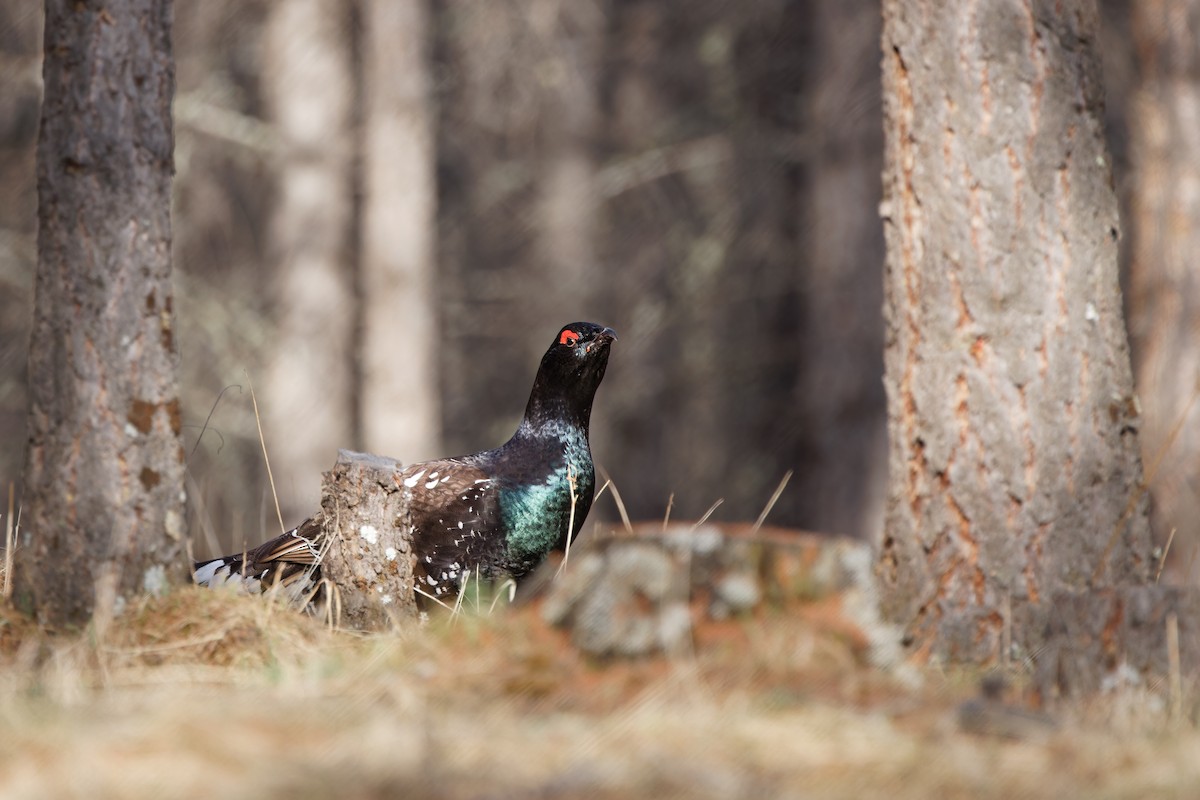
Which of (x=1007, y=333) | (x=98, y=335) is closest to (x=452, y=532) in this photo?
(x=98, y=335)

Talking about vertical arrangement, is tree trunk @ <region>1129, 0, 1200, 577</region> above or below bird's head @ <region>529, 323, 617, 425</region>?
above

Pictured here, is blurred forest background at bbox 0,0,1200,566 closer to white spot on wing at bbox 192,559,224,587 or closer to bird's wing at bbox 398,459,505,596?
white spot on wing at bbox 192,559,224,587

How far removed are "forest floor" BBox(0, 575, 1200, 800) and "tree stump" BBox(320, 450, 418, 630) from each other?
0.85 metres

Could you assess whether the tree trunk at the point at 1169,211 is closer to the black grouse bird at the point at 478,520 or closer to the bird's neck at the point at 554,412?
the bird's neck at the point at 554,412

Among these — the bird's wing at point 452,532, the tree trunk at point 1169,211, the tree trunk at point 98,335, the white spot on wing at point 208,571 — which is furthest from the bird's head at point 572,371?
the tree trunk at point 1169,211

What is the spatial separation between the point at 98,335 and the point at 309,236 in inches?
326

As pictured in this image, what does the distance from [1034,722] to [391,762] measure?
4.47ft

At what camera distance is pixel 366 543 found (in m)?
4.49

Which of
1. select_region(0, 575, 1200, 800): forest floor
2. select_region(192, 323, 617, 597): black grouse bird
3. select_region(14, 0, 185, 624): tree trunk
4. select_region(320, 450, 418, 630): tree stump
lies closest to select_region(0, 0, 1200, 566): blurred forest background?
select_region(192, 323, 617, 597): black grouse bird

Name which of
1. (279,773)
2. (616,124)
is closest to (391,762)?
(279,773)

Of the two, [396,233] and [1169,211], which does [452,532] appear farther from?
[396,233]

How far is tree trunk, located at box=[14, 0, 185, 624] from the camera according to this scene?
12.9ft

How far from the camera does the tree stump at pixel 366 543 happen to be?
4457 mm

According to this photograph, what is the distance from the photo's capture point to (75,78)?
3.97m
